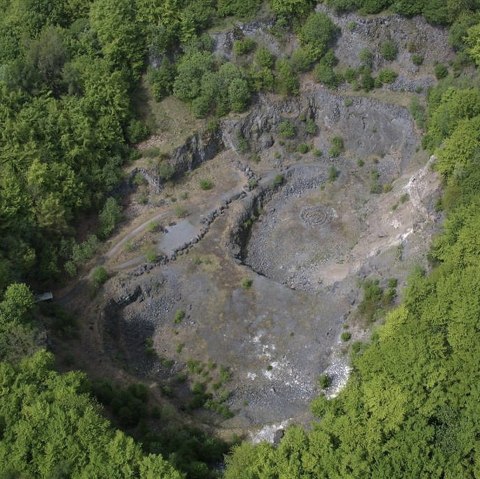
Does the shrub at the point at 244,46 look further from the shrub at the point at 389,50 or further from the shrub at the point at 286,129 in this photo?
the shrub at the point at 389,50

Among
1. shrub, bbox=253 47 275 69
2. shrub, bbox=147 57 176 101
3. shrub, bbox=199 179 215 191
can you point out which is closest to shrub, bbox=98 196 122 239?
shrub, bbox=199 179 215 191

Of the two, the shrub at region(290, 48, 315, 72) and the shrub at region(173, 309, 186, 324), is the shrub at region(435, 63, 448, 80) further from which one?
the shrub at region(173, 309, 186, 324)

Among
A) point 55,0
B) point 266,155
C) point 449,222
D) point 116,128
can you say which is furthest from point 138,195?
point 449,222

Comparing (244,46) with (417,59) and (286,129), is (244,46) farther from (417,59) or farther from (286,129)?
(417,59)

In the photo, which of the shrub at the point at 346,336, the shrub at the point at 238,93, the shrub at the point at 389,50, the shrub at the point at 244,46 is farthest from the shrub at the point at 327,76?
the shrub at the point at 346,336

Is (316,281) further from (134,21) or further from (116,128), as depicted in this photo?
(134,21)

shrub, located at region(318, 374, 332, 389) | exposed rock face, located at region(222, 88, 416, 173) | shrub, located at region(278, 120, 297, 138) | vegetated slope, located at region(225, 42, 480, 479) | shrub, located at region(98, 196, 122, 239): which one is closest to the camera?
vegetated slope, located at region(225, 42, 480, 479)
